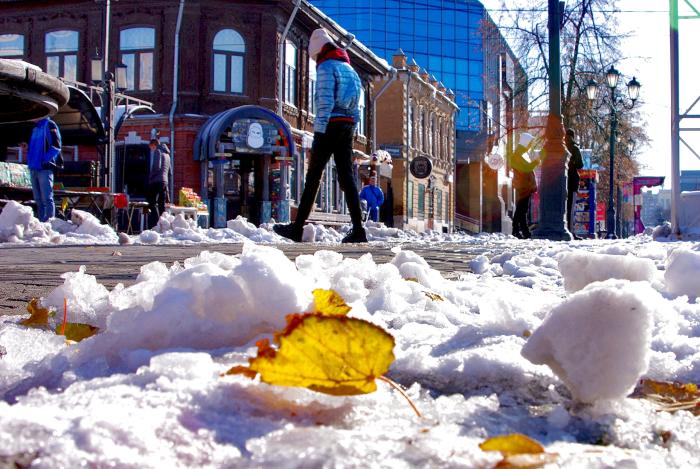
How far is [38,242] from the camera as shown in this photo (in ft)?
28.0

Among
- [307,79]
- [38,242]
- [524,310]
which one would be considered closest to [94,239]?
[38,242]

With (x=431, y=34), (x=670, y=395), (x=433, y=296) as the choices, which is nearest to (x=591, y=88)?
(x=433, y=296)

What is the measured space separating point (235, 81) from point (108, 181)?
23.7ft

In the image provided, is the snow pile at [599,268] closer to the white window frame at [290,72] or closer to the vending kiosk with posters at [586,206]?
the white window frame at [290,72]

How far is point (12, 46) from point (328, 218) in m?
11.2

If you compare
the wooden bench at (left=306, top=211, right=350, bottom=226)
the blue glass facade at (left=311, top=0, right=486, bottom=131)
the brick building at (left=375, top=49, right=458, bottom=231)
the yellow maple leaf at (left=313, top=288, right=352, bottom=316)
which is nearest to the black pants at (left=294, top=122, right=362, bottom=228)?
the yellow maple leaf at (left=313, top=288, right=352, bottom=316)

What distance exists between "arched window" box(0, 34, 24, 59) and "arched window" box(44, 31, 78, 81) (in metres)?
0.87

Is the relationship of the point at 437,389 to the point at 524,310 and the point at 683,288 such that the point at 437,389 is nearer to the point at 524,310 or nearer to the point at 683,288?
the point at 524,310

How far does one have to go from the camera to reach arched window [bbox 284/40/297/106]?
23.2 m

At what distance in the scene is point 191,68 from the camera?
72.1 feet

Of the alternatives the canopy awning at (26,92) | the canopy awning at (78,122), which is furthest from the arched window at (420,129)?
the canopy awning at (26,92)

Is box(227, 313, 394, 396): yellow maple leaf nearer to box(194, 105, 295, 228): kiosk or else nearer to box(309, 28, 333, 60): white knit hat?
box(309, 28, 333, 60): white knit hat

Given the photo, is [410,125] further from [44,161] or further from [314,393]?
[314,393]

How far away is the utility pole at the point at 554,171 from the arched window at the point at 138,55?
47.2 ft
